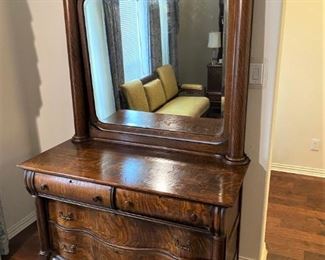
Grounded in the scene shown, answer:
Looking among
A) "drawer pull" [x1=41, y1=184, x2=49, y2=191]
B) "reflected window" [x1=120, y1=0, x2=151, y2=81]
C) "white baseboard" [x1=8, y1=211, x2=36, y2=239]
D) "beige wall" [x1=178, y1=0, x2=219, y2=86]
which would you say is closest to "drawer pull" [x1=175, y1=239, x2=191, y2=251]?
"drawer pull" [x1=41, y1=184, x2=49, y2=191]

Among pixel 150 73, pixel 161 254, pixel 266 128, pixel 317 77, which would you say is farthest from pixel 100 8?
pixel 317 77

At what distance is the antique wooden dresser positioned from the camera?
4.84ft

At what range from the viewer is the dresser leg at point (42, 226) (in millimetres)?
1840

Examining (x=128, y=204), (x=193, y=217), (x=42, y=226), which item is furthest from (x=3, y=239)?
(x=193, y=217)

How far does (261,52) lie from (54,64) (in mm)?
1332

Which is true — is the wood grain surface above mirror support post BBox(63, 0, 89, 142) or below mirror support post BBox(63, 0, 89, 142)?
below

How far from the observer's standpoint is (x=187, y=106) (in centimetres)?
189

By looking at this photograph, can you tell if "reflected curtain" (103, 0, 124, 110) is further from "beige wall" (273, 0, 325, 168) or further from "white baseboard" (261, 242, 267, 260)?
"beige wall" (273, 0, 325, 168)

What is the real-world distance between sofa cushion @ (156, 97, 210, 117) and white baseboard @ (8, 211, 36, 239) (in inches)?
56.9

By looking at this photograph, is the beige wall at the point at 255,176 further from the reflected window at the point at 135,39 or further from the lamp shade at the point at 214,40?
the reflected window at the point at 135,39

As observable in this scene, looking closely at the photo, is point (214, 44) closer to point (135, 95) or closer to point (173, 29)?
point (173, 29)

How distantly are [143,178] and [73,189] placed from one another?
1.25 feet

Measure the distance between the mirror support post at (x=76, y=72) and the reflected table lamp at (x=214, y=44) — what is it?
779mm

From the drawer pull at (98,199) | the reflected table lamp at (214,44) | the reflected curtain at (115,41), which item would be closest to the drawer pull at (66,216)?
the drawer pull at (98,199)
